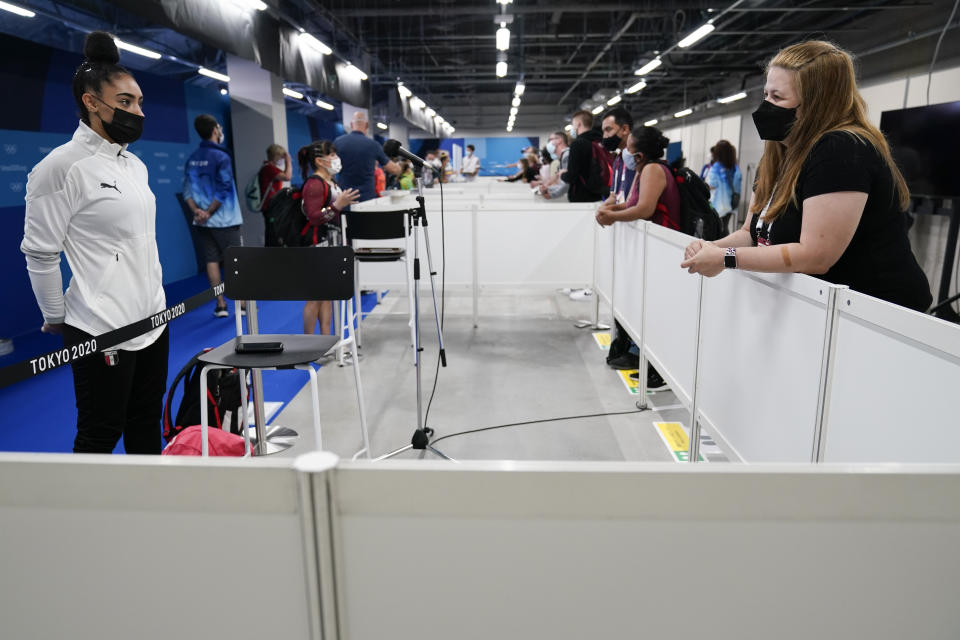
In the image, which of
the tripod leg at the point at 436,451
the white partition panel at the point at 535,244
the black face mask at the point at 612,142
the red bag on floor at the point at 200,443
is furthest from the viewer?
the white partition panel at the point at 535,244

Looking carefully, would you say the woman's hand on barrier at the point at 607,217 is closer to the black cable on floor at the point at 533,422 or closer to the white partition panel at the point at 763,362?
the black cable on floor at the point at 533,422

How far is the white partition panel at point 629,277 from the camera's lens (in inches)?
145

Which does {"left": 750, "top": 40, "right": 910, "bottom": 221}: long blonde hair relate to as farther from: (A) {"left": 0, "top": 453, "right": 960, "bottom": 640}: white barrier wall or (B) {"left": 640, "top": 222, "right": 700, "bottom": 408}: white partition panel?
(A) {"left": 0, "top": 453, "right": 960, "bottom": 640}: white barrier wall

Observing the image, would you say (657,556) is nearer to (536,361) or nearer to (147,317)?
(147,317)

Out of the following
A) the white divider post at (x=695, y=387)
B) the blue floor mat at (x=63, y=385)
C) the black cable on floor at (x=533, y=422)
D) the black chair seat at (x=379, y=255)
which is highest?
the black chair seat at (x=379, y=255)

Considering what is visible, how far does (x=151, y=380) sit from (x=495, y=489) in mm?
1902

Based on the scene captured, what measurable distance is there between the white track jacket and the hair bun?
218 millimetres

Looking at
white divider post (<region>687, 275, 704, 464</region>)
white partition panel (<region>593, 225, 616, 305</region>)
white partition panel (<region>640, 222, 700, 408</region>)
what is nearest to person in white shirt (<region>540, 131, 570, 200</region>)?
white partition panel (<region>593, 225, 616, 305</region>)

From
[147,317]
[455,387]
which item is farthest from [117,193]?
[455,387]

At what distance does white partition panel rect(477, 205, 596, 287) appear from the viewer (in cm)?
557

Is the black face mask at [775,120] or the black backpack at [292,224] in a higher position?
the black face mask at [775,120]

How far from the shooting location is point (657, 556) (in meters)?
0.69

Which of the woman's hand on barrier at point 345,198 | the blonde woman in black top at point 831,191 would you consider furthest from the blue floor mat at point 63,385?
the blonde woman in black top at point 831,191

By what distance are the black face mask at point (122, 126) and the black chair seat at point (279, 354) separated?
0.77 m
